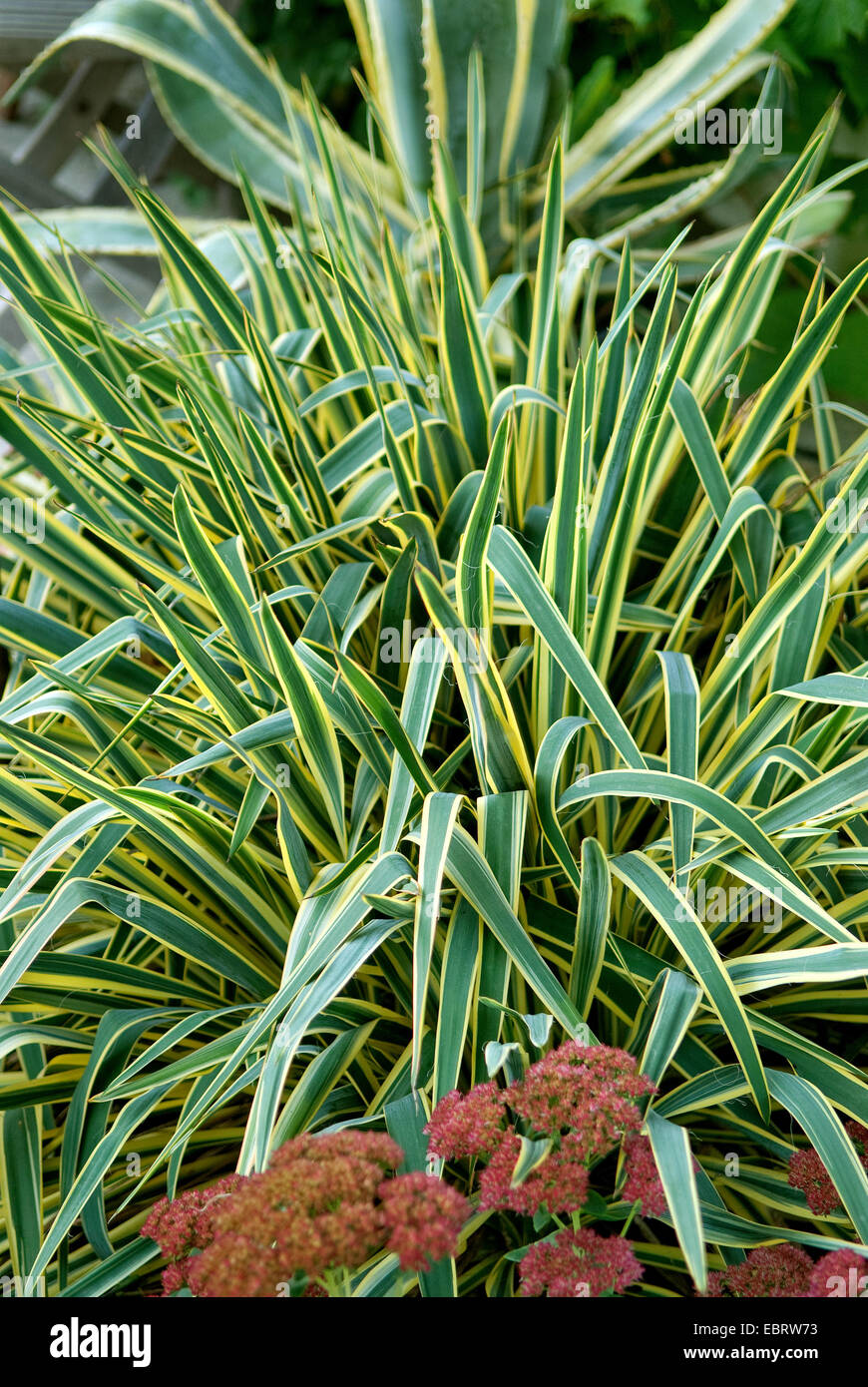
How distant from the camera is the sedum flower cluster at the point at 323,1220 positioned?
1.35ft

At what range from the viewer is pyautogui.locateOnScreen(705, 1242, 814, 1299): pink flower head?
503 mm

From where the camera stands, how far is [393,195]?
1.43 m

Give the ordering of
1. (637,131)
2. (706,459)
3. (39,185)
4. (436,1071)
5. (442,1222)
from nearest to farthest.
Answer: (442,1222)
(436,1071)
(706,459)
(637,131)
(39,185)

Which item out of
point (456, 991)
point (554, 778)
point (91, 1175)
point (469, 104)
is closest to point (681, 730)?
point (554, 778)

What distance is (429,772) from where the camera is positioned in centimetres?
68

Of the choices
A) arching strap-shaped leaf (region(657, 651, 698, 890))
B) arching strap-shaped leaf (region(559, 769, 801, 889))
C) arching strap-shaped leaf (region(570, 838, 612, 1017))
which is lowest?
arching strap-shaped leaf (region(570, 838, 612, 1017))

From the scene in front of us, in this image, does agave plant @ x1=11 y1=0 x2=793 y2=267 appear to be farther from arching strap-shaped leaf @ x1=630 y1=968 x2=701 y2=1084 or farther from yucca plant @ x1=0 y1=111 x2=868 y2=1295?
arching strap-shaped leaf @ x1=630 y1=968 x2=701 y2=1084

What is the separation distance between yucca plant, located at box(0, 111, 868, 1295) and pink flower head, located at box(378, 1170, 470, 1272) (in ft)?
Answer: 0.27

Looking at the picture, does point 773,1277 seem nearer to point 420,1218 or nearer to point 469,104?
point 420,1218

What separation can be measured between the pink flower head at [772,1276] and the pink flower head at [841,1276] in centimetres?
3

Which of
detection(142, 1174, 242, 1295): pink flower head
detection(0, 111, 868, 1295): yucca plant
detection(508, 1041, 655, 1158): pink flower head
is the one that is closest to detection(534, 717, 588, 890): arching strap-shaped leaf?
detection(0, 111, 868, 1295): yucca plant
